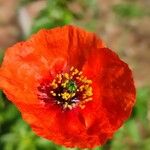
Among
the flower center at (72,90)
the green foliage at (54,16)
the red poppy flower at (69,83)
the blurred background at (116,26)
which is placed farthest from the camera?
the blurred background at (116,26)

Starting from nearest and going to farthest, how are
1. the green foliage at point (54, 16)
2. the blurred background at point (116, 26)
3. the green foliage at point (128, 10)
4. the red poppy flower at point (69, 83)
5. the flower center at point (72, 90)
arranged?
the red poppy flower at point (69, 83), the flower center at point (72, 90), the green foliage at point (54, 16), the blurred background at point (116, 26), the green foliage at point (128, 10)

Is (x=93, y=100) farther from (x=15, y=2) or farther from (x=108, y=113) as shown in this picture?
(x=15, y=2)

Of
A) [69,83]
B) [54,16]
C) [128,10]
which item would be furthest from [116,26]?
[69,83]

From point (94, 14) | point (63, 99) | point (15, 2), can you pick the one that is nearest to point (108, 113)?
point (63, 99)

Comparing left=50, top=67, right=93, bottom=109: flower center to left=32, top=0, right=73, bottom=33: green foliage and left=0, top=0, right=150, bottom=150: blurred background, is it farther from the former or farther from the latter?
left=0, top=0, right=150, bottom=150: blurred background

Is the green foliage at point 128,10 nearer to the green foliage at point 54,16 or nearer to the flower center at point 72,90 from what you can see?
the green foliage at point 54,16

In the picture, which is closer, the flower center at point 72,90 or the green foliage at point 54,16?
the flower center at point 72,90

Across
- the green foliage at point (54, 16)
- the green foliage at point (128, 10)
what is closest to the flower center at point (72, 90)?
the green foliage at point (54, 16)
